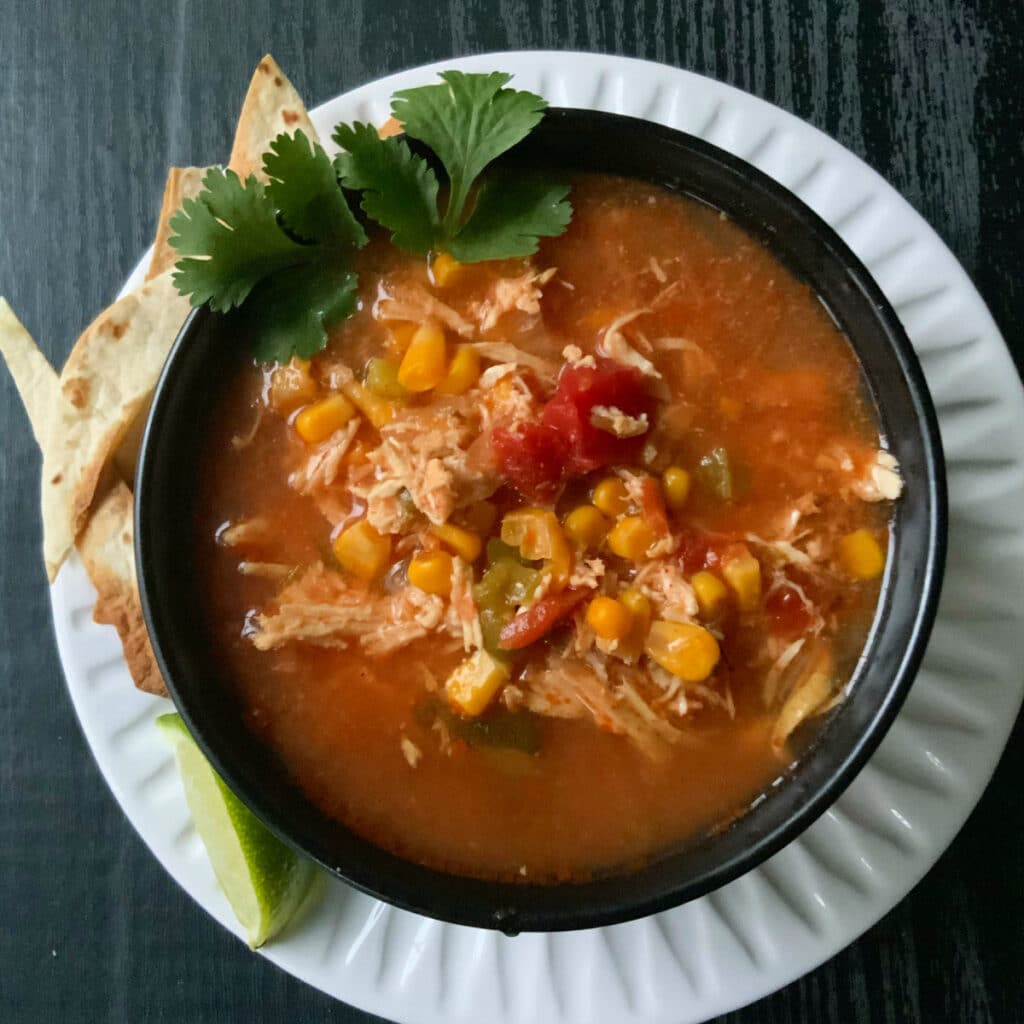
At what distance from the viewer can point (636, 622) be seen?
244 cm

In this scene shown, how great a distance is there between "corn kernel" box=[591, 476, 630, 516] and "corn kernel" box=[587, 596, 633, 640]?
210mm

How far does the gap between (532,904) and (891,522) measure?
1250 mm

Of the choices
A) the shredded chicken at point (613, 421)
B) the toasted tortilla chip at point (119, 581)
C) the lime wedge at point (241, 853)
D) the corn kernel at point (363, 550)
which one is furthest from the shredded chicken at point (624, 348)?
the lime wedge at point (241, 853)

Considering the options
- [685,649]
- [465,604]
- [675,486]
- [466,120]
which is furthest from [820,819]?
[466,120]

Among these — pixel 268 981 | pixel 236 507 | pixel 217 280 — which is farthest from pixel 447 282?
pixel 268 981

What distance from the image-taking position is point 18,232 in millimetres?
3504

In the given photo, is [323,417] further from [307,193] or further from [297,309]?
[307,193]

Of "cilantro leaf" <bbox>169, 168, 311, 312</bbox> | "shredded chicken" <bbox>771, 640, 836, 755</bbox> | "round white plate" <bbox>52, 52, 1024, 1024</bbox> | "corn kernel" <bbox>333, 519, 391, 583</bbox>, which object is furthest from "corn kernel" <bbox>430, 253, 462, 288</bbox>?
"shredded chicken" <bbox>771, 640, 836, 755</bbox>

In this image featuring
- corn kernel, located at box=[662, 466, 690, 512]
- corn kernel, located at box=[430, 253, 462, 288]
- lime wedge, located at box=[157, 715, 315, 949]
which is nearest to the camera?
corn kernel, located at box=[662, 466, 690, 512]

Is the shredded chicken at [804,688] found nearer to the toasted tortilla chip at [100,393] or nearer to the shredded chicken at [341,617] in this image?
the shredded chicken at [341,617]

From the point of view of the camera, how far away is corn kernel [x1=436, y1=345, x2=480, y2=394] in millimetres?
2529

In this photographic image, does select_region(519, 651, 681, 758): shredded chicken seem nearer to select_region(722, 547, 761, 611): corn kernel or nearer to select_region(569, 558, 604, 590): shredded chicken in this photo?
select_region(569, 558, 604, 590): shredded chicken

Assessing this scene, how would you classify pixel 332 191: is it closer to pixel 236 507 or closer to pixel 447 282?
pixel 447 282

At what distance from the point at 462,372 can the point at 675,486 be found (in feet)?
1.90
